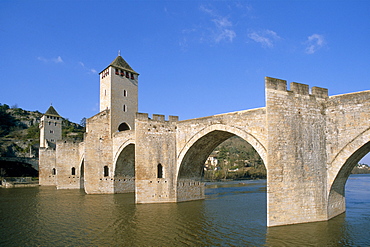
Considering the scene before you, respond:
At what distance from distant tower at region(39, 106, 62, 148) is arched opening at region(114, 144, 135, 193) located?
28.3m

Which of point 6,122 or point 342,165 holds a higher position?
point 6,122

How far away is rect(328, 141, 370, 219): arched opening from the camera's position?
1134 centimetres

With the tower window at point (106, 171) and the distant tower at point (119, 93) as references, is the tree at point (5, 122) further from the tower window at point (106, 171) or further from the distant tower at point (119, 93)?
the tower window at point (106, 171)

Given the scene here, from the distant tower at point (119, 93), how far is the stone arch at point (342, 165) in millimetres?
18645

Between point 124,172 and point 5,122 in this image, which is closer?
point 124,172

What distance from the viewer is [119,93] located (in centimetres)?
2631

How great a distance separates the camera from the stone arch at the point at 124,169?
24047 millimetres

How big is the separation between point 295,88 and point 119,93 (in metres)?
18.0

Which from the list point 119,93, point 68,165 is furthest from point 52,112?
point 119,93

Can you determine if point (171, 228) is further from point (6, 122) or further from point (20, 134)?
point (6, 122)

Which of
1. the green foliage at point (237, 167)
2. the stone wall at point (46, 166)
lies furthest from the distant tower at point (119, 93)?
the green foliage at point (237, 167)

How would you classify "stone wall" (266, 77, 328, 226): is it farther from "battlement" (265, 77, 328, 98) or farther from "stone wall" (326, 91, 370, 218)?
"stone wall" (326, 91, 370, 218)

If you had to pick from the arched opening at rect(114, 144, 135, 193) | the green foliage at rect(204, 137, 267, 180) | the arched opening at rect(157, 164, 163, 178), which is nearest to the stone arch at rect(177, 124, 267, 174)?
the arched opening at rect(157, 164, 163, 178)

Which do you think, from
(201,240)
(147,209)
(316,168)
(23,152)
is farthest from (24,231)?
(23,152)
